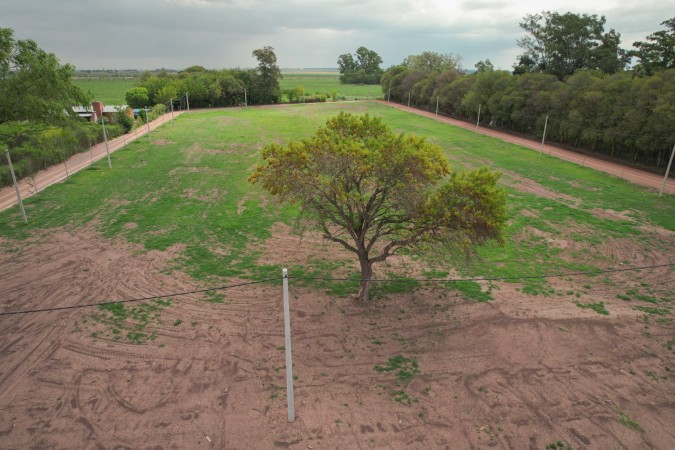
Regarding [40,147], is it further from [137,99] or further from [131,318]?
[137,99]

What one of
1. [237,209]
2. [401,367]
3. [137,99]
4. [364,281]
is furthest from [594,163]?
[137,99]

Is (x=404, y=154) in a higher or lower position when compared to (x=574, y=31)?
lower

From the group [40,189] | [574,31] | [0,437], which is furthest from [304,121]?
[0,437]

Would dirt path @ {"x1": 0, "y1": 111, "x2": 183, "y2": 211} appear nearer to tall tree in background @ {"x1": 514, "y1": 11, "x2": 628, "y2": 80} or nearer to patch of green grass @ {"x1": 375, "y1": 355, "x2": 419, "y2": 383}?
patch of green grass @ {"x1": 375, "y1": 355, "x2": 419, "y2": 383}

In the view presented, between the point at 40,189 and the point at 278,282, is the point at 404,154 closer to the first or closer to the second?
the point at 278,282

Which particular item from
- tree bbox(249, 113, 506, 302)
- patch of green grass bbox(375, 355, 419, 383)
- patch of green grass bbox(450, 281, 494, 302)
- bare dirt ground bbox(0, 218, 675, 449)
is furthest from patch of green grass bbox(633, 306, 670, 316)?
patch of green grass bbox(375, 355, 419, 383)

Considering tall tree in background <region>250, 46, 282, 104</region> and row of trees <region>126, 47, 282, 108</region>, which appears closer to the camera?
row of trees <region>126, 47, 282, 108</region>
